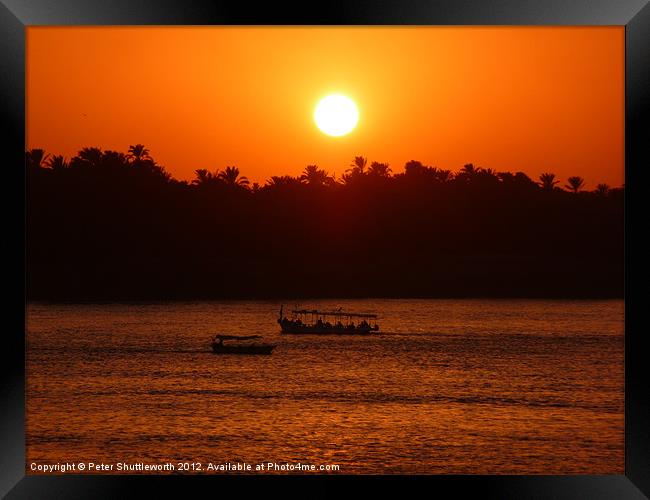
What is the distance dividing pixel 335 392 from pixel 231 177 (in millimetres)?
10501

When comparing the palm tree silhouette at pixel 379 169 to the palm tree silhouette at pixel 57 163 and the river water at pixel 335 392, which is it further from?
the palm tree silhouette at pixel 57 163

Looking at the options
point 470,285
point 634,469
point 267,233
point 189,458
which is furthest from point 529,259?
point 634,469

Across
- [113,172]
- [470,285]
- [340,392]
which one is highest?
[113,172]

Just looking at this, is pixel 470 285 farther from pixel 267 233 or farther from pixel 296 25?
pixel 296 25

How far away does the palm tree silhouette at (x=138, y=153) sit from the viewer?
1170 inches

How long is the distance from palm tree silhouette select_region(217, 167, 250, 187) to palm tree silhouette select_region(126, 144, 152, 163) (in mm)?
2731

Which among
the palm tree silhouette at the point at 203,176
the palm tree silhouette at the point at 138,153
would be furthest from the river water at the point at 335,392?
the palm tree silhouette at the point at 138,153

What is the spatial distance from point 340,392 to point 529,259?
1651cm

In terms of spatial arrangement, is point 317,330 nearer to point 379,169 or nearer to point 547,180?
point 379,169

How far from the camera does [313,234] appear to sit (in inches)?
1513

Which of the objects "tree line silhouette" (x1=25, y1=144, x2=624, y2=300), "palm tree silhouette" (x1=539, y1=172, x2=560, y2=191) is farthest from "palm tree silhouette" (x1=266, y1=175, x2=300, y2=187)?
"palm tree silhouette" (x1=539, y1=172, x2=560, y2=191)

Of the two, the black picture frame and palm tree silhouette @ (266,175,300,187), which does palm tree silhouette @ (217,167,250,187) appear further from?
the black picture frame

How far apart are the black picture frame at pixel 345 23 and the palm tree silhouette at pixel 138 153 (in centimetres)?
2775

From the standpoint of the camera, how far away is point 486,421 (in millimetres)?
19859
